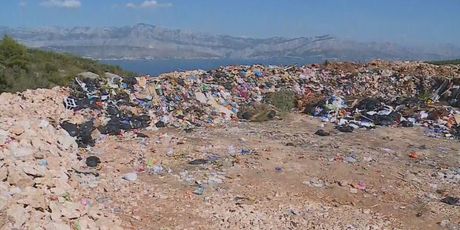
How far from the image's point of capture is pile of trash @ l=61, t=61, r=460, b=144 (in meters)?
12.0

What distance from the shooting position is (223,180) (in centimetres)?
820

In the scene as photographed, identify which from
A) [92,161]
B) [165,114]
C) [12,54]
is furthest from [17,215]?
[12,54]

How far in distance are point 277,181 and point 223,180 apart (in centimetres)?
86

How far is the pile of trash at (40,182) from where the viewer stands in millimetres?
5742

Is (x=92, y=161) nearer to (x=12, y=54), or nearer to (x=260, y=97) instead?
(x=260, y=97)

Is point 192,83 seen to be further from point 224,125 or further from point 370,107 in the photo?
point 370,107

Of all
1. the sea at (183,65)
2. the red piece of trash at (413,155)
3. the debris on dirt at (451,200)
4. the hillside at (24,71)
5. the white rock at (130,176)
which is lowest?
the sea at (183,65)

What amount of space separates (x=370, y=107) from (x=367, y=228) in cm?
764

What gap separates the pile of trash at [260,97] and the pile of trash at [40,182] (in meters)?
1.39

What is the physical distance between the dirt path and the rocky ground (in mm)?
17

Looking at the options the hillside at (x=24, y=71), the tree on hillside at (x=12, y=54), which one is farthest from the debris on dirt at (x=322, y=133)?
the tree on hillside at (x=12, y=54)

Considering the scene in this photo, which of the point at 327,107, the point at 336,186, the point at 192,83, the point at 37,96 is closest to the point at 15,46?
the point at 37,96

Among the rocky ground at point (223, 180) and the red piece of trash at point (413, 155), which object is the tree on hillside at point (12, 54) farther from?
the red piece of trash at point (413, 155)

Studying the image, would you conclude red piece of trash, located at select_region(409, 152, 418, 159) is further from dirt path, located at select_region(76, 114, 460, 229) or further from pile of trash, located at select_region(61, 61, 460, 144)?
pile of trash, located at select_region(61, 61, 460, 144)
